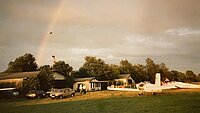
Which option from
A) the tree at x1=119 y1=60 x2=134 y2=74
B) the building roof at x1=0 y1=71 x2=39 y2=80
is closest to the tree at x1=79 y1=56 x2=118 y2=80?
the tree at x1=119 y1=60 x2=134 y2=74

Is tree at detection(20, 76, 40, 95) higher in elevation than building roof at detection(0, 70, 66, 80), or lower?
lower

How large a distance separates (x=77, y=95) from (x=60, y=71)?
73 cm

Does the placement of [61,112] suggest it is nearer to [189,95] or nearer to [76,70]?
[76,70]

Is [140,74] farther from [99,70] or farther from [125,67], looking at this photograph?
[99,70]

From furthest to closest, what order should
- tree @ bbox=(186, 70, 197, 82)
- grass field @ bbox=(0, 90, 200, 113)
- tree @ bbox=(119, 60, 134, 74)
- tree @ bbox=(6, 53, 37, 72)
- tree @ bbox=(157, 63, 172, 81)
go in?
1. tree @ bbox=(6, 53, 37, 72)
2. tree @ bbox=(119, 60, 134, 74)
3. tree @ bbox=(157, 63, 172, 81)
4. tree @ bbox=(186, 70, 197, 82)
5. grass field @ bbox=(0, 90, 200, 113)

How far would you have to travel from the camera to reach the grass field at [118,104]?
488 centimetres

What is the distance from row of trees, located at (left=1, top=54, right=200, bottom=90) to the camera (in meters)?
5.41

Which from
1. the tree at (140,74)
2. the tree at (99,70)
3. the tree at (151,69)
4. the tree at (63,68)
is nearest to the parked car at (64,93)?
the tree at (63,68)

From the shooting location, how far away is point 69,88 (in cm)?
615

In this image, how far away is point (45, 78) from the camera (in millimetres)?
5980

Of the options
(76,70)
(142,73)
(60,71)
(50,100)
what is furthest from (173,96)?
(50,100)

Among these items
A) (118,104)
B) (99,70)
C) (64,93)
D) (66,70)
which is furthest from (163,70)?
(64,93)

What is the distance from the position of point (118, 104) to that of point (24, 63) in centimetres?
222

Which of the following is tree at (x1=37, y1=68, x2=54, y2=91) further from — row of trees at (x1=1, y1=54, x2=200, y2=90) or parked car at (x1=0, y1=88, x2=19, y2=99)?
parked car at (x1=0, y1=88, x2=19, y2=99)
